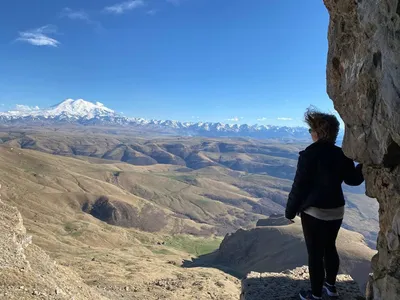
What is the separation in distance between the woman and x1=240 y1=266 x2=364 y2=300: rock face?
1.67m

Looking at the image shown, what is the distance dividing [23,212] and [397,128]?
4864 inches

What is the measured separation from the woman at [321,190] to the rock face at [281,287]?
1.67m

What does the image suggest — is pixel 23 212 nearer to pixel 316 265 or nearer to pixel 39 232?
pixel 39 232

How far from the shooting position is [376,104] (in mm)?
6758

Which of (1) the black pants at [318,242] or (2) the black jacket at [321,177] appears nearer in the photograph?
(2) the black jacket at [321,177]

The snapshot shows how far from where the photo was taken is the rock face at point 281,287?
9.75 metres

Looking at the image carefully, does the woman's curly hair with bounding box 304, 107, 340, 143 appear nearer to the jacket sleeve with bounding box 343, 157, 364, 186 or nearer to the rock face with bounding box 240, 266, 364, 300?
the jacket sleeve with bounding box 343, 157, 364, 186

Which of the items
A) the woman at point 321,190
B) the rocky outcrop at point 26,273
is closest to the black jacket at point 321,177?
the woman at point 321,190

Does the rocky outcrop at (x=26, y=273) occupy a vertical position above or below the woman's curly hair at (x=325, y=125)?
below

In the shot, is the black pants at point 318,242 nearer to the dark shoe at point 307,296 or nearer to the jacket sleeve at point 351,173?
the dark shoe at point 307,296

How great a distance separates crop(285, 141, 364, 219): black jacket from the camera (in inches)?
308

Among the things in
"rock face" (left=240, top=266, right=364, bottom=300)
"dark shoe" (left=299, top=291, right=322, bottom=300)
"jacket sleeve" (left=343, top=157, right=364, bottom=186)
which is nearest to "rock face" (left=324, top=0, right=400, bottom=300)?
"jacket sleeve" (left=343, top=157, right=364, bottom=186)

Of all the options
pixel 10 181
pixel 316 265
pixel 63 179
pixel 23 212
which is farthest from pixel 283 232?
pixel 63 179

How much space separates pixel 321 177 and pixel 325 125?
1280 millimetres
